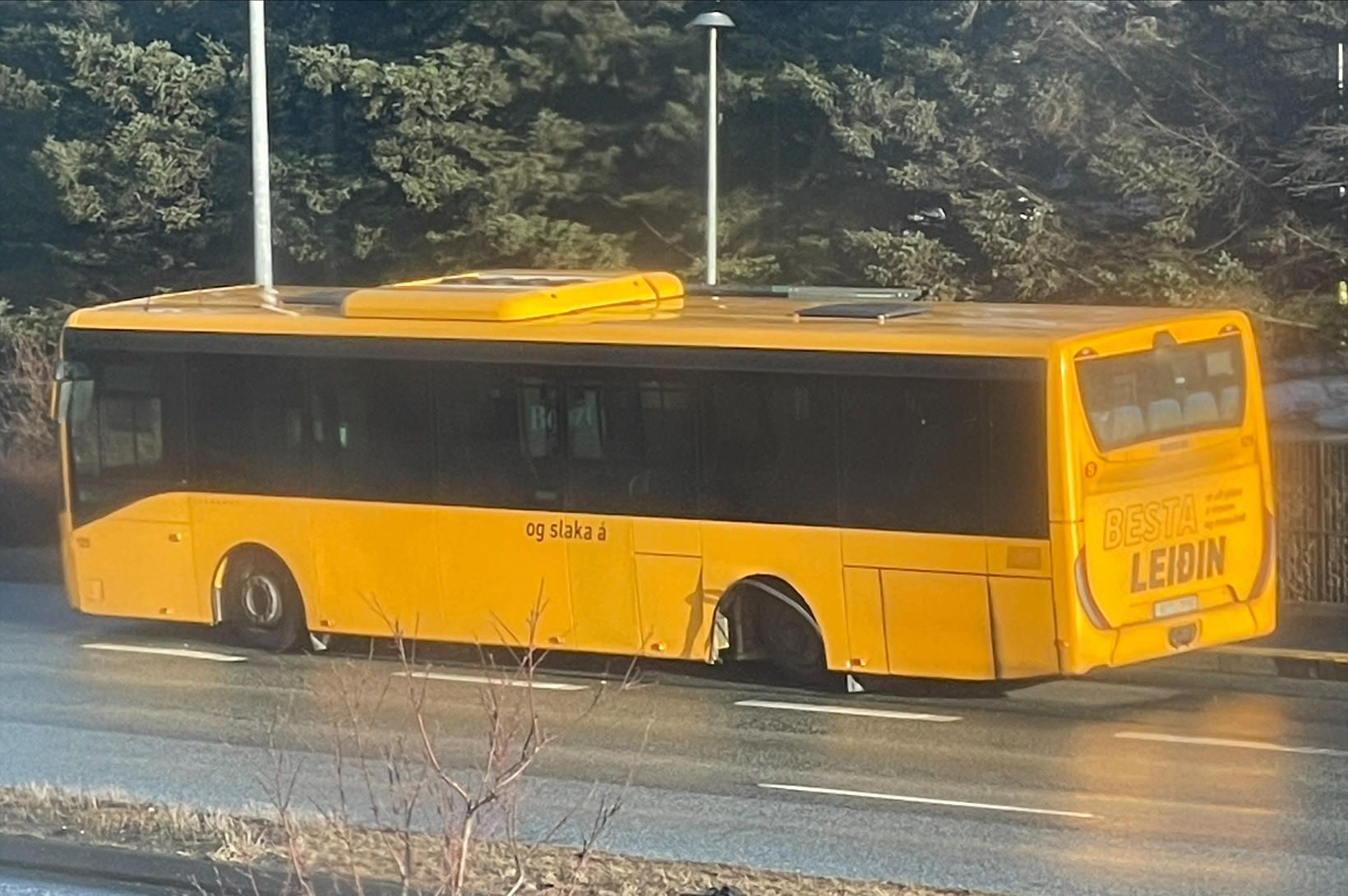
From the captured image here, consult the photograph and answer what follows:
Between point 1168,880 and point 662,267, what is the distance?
75.9 ft

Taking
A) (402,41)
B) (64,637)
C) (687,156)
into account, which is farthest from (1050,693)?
(402,41)

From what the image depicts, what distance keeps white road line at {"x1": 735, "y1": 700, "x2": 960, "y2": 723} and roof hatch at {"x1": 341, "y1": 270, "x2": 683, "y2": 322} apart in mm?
3306

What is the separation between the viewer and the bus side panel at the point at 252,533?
16078 millimetres

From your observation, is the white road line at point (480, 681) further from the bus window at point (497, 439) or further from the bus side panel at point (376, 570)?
the bus window at point (497, 439)

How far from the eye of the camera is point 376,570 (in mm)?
15688

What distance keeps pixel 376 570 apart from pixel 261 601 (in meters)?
1.26

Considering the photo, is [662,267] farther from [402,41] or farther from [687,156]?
[402,41]

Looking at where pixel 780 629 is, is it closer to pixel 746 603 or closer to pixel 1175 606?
pixel 746 603

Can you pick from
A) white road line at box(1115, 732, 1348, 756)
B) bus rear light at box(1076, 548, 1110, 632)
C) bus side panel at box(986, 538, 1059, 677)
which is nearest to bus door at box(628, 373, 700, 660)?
bus side panel at box(986, 538, 1059, 677)

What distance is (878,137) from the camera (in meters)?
28.5

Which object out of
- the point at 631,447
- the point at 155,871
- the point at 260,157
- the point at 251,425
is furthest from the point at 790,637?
the point at 260,157

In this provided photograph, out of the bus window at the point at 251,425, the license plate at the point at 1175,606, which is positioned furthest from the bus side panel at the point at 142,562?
the license plate at the point at 1175,606

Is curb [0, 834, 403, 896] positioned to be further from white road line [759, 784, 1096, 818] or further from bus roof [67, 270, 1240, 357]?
bus roof [67, 270, 1240, 357]

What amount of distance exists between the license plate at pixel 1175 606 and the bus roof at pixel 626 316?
1787mm
